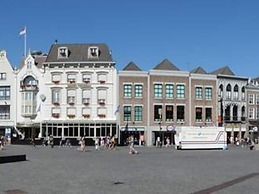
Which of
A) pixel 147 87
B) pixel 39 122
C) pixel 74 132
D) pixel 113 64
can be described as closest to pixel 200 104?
pixel 147 87

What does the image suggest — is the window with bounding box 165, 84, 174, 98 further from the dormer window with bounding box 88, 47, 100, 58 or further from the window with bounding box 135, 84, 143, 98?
the dormer window with bounding box 88, 47, 100, 58

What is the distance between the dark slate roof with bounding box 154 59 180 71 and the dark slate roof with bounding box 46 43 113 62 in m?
10.3

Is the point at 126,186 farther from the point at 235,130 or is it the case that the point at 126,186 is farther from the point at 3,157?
the point at 235,130

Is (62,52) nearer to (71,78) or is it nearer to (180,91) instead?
(71,78)

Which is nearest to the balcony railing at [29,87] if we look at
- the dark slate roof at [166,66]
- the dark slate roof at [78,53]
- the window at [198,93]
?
the dark slate roof at [78,53]

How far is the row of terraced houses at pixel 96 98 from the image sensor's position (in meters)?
76.5

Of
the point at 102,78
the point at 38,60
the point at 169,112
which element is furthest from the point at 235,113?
the point at 38,60

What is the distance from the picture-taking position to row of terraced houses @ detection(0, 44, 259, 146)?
76500 millimetres

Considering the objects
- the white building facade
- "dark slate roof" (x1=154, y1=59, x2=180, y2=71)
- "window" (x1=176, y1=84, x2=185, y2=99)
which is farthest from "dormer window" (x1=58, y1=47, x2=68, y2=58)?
"window" (x1=176, y1=84, x2=185, y2=99)

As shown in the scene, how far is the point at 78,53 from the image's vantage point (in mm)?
79812

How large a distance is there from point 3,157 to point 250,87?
69141mm

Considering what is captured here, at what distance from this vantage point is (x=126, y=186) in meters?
16.5

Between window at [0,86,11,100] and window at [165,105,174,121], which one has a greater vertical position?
window at [0,86,11,100]

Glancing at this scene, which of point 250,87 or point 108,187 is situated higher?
point 250,87
